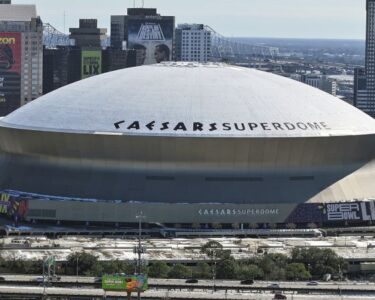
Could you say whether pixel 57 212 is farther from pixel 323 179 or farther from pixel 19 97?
pixel 19 97

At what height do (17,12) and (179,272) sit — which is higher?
(17,12)

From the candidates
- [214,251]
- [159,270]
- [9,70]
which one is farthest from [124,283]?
[9,70]

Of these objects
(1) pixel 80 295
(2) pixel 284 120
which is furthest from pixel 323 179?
(1) pixel 80 295

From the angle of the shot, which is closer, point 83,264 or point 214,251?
point 83,264

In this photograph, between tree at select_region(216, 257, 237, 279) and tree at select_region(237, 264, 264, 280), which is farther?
tree at select_region(216, 257, 237, 279)

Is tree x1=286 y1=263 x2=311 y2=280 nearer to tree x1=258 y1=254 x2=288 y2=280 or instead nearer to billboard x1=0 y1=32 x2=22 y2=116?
tree x1=258 y1=254 x2=288 y2=280

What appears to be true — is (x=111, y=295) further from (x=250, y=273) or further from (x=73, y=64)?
(x=73, y=64)

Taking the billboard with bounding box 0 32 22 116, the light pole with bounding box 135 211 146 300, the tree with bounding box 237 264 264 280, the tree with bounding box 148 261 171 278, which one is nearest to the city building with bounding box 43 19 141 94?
the billboard with bounding box 0 32 22 116
